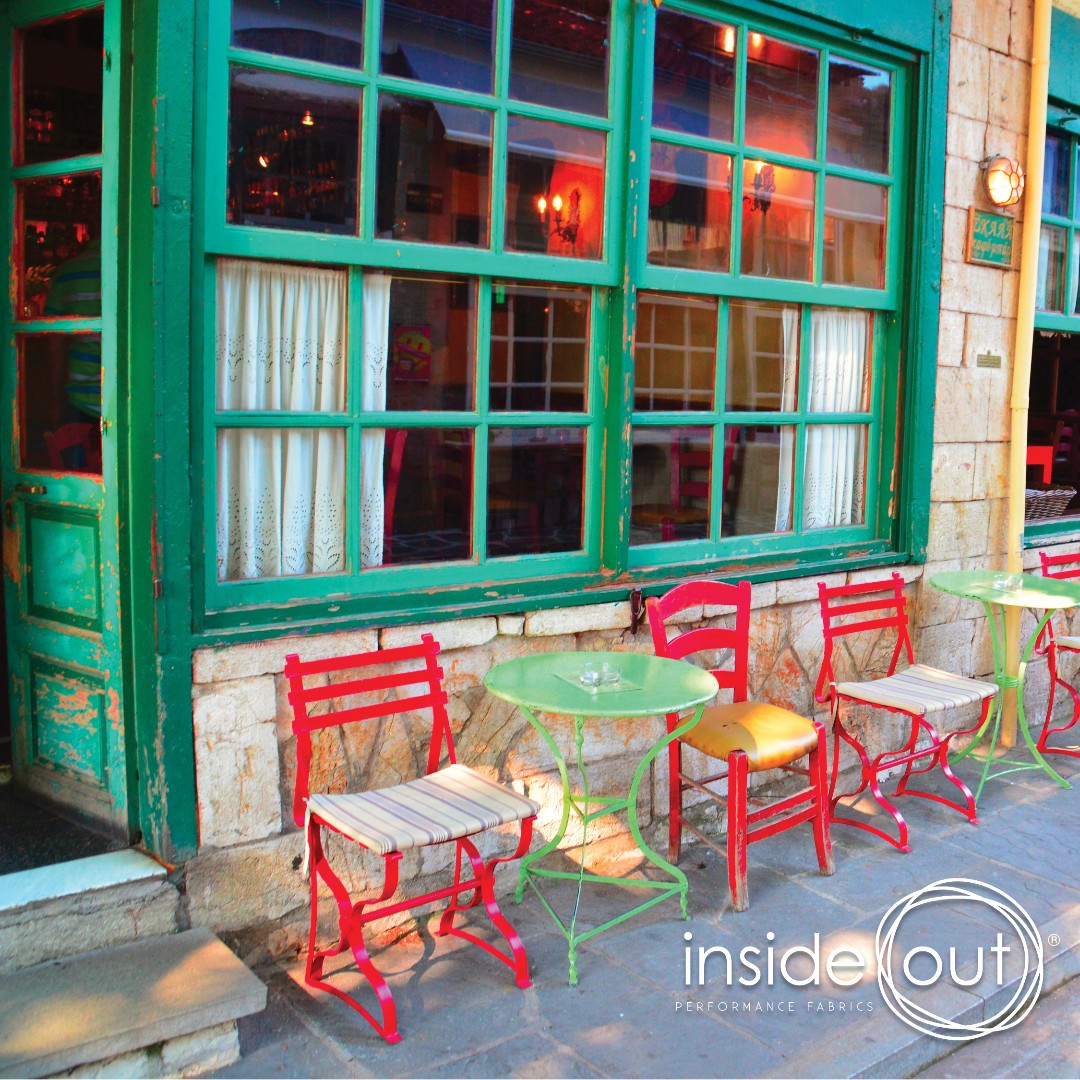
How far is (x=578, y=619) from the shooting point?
13.7 ft

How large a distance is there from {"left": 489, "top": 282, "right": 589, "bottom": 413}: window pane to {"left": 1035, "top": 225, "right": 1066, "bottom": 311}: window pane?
3209mm

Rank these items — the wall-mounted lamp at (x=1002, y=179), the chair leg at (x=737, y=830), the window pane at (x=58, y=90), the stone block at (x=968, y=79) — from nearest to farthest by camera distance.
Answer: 1. the window pane at (x=58, y=90)
2. the chair leg at (x=737, y=830)
3. the stone block at (x=968, y=79)
4. the wall-mounted lamp at (x=1002, y=179)

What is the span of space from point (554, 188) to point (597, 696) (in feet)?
6.34

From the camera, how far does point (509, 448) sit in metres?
4.11

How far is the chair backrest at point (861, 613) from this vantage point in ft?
15.4

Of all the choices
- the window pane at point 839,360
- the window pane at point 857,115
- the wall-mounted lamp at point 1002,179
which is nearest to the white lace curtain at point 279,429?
the window pane at point 839,360

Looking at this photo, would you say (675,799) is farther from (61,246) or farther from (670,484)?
(61,246)

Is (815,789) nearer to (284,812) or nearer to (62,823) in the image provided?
(284,812)

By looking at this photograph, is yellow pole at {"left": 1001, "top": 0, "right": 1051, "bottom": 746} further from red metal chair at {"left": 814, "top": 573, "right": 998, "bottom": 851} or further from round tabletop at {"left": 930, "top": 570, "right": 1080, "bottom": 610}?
red metal chair at {"left": 814, "top": 573, "right": 998, "bottom": 851}

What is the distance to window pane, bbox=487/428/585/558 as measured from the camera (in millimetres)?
4102

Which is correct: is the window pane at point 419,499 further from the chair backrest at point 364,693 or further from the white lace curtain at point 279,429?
the chair backrest at point 364,693

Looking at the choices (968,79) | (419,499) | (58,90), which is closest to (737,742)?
(419,499)

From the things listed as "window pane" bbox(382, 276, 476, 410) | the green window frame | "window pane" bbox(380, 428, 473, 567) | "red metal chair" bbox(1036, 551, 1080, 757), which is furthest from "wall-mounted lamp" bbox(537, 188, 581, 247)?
"red metal chair" bbox(1036, 551, 1080, 757)

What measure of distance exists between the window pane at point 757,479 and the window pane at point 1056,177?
245cm
